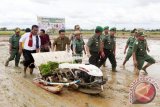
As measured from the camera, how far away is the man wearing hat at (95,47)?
35.7ft

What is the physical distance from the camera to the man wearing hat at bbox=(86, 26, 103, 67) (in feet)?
35.7

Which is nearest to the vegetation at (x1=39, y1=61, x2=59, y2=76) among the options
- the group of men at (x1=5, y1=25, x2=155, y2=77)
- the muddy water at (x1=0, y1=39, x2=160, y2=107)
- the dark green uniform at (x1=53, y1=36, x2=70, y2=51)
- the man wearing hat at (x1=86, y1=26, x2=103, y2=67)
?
the muddy water at (x1=0, y1=39, x2=160, y2=107)

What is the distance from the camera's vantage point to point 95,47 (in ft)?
37.1

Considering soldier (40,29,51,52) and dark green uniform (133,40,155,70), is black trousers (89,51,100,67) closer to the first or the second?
dark green uniform (133,40,155,70)

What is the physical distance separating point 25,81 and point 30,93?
6.10 feet

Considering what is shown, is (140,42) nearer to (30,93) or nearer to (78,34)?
(78,34)

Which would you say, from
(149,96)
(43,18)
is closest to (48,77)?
(149,96)

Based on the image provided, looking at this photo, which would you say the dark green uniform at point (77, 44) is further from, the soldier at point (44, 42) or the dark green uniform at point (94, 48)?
the soldier at point (44, 42)

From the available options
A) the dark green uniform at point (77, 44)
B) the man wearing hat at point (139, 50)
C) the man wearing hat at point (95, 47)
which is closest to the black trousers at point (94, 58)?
the man wearing hat at point (95, 47)

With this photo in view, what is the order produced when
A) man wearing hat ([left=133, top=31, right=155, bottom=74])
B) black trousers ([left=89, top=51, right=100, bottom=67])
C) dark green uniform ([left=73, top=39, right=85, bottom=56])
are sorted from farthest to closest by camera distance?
1. man wearing hat ([left=133, top=31, right=155, bottom=74])
2. dark green uniform ([left=73, top=39, right=85, bottom=56])
3. black trousers ([left=89, top=51, right=100, bottom=67])

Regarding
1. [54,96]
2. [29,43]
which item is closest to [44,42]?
[29,43]

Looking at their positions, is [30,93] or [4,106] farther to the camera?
[30,93]

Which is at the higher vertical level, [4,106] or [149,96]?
→ [149,96]

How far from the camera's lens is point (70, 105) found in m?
8.41
